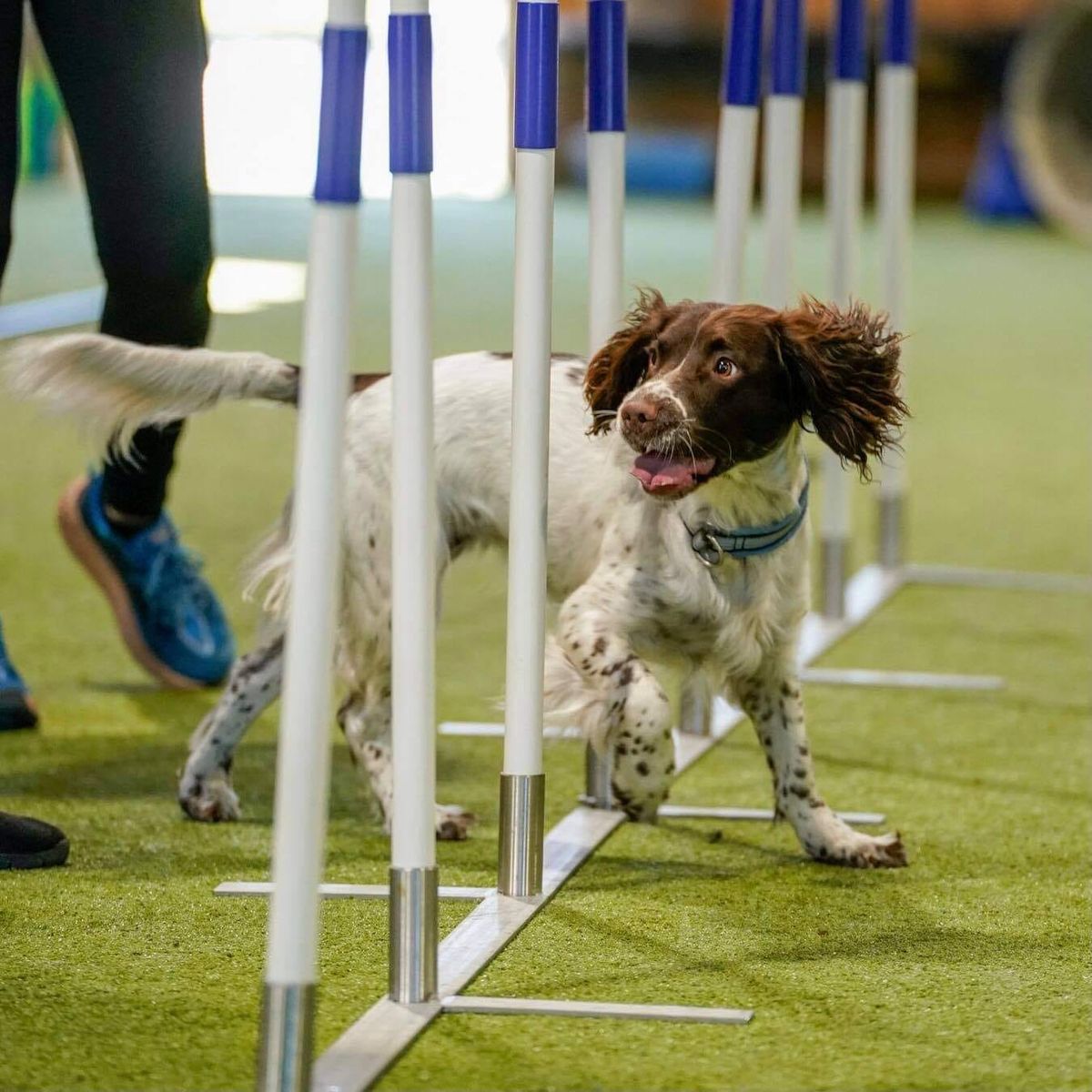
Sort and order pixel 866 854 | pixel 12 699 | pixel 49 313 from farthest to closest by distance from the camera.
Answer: pixel 49 313 < pixel 12 699 < pixel 866 854

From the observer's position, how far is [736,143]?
3.02 m

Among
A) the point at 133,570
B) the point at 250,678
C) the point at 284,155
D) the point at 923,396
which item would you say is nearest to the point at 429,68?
the point at 250,678

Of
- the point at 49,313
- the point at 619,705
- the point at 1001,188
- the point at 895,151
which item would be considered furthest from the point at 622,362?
the point at 1001,188

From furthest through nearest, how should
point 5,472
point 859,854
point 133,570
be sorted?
point 5,472 → point 133,570 → point 859,854

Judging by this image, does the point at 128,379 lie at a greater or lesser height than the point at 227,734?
greater

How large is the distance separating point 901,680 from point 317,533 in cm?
228

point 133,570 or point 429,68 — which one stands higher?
point 429,68

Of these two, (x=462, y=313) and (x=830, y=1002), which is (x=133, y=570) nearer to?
(x=830, y=1002)

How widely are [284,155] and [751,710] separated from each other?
17.3 meters

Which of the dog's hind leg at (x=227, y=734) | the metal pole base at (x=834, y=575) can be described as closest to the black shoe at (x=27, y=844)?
the dog's hind leg at (x=227, y=734)

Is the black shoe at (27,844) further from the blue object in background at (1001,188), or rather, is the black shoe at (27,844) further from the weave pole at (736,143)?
the blue object in background at (1001,188)

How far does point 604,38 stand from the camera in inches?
103

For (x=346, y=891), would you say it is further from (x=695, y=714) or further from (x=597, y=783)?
(x=695, y=714)

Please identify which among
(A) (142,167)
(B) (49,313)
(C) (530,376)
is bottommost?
(B) (49,313)
